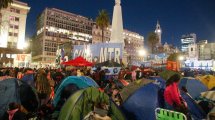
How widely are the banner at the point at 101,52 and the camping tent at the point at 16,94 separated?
16.6 metres

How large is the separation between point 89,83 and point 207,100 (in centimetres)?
488

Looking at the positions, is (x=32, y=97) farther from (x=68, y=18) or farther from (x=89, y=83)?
(x=68, y=18)

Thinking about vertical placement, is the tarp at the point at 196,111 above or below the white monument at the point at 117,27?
below

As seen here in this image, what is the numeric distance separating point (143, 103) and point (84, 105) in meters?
2.21

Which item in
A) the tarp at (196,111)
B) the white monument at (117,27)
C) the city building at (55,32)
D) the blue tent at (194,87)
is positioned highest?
the city building at (55,32)

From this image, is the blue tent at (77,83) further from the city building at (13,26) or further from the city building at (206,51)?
→ the city building at (206,51)

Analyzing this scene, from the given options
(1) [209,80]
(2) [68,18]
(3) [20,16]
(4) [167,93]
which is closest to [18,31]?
(3) [20,16]

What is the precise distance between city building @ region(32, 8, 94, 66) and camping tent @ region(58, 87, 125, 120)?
96.3 m

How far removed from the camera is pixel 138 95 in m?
7.99

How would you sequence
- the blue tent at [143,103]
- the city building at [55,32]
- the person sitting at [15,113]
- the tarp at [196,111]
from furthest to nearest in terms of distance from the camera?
the city building at [55,32]
the tarp at [196,111]
the blue tent at [143,103]
the person sitting at [15,113]

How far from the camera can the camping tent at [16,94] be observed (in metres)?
8.66

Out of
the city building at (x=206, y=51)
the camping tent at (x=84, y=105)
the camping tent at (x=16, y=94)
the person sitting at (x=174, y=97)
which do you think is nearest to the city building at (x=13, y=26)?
the camping tent at (x=16, y=94)

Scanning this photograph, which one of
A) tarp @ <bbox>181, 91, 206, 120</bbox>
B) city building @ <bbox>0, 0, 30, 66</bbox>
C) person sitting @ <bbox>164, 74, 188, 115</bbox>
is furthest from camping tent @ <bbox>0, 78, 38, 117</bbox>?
city building @ <bbox>0, 0, 30, 66</bbox>

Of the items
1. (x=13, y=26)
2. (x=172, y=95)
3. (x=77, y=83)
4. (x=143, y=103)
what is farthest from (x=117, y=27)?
(x=13, y=26)
